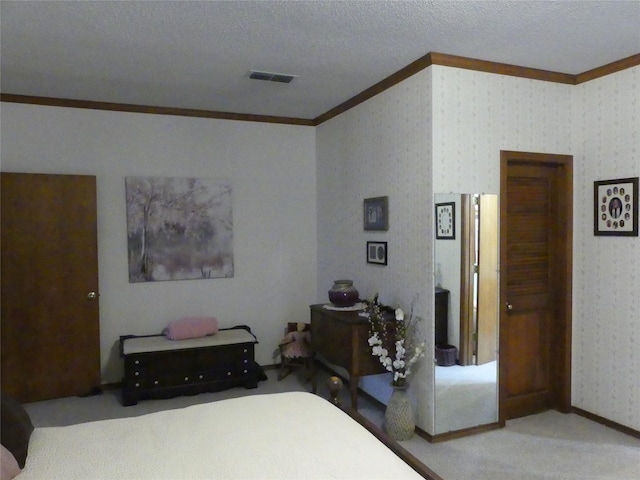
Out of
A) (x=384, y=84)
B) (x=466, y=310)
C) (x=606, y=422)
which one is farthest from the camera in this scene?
(x=384, y=84)

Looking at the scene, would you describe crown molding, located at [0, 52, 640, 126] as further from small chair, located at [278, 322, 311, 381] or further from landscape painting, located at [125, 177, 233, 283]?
small chair, located at [278, 322, 311, 381]

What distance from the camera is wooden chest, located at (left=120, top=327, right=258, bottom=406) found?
13.3 feet

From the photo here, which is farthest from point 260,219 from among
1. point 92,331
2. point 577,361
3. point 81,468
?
point 81,468

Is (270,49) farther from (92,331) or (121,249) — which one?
(92,331)

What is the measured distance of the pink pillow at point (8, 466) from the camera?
1590 millimetres

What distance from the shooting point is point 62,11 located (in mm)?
2590

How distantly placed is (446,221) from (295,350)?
2228 millimetres

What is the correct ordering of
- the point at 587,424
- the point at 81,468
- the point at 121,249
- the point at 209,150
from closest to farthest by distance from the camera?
the point at 81,468 < the point at 587,424 < the point at 121,249 < the point at 209,150

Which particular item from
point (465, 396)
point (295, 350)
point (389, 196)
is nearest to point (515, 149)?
point (389, 196)

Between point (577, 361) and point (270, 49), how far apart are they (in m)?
3.38

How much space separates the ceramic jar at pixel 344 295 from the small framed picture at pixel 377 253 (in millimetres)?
298

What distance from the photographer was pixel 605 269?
11.8 ft

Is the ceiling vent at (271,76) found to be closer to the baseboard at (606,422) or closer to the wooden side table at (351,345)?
the wooden side table at (351,345)

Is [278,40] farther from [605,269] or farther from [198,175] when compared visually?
[605,269]
